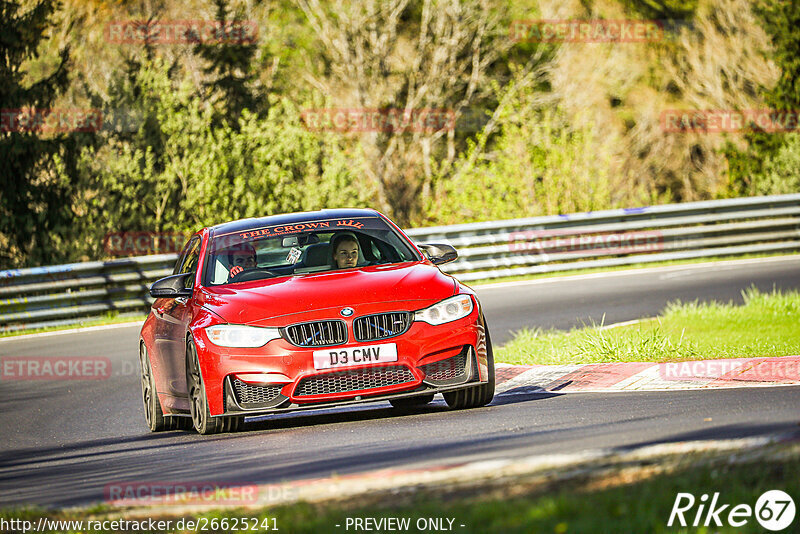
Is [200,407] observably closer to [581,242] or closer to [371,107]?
[581,242]

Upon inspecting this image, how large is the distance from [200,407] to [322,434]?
1031mm

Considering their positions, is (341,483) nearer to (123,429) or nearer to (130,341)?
(123,429)

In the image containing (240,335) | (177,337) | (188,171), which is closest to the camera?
(240,335)

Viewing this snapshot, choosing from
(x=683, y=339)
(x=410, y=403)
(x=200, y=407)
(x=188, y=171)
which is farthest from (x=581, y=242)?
(x=200, y=407)

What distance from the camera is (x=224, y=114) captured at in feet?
104

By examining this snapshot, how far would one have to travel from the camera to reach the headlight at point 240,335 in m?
8.42

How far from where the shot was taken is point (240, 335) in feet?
27.9

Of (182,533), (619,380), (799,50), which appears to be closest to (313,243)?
(619,380)

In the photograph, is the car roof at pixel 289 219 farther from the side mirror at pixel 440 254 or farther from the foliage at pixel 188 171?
the foliage at pixel 188 171

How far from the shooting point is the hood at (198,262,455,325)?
854cm

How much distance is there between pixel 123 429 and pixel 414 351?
321 cm

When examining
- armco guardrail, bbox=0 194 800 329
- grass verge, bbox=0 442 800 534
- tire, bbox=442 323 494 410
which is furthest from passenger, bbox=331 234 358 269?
armco guardrail, bbox=0 194 800 329

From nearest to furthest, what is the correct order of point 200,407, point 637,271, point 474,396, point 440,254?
point 200,407 < point 474,396 < point 440,254 < point 637,271

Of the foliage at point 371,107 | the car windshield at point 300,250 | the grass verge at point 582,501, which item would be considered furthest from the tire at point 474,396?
the foliage at point 371,107
